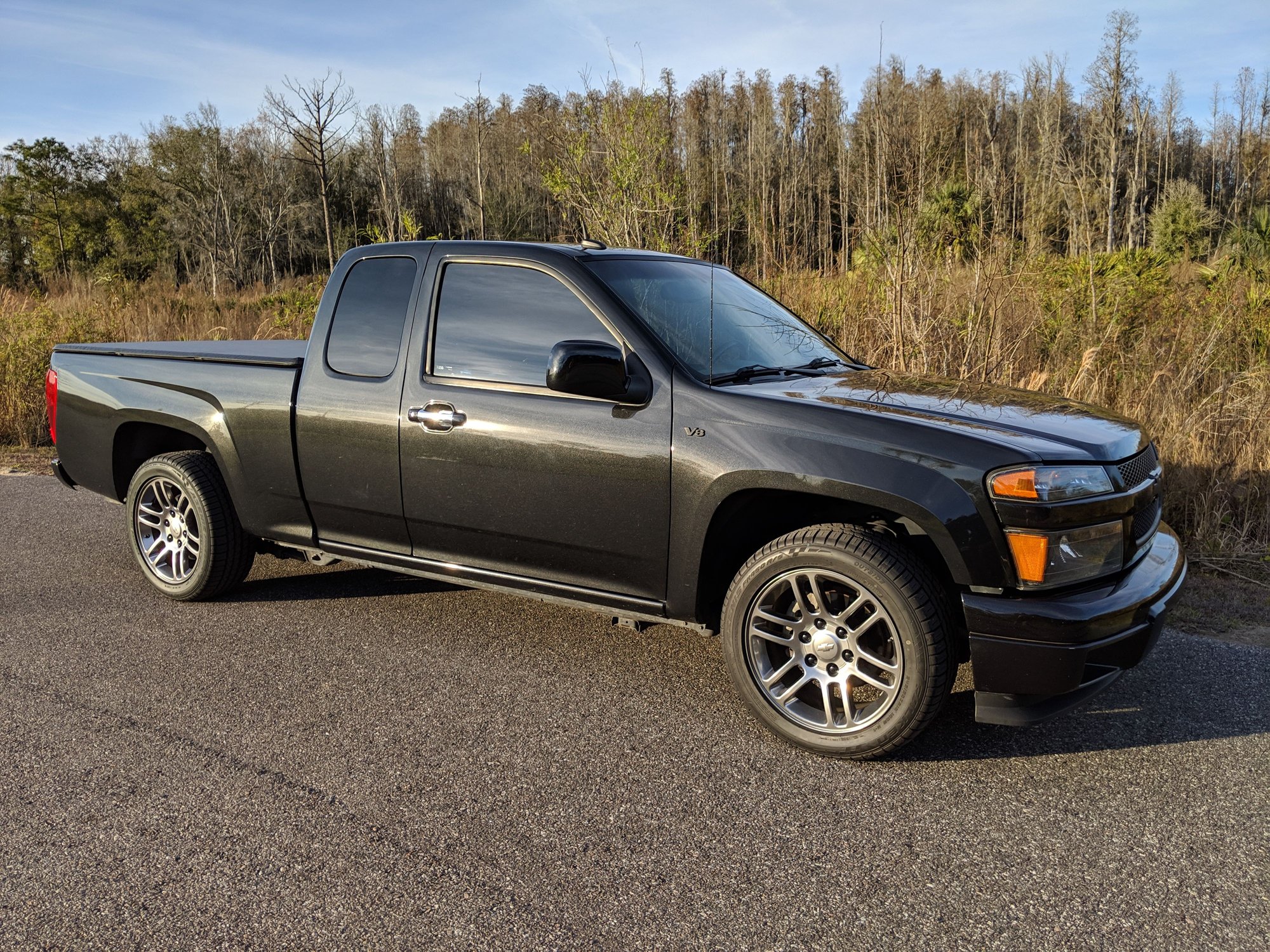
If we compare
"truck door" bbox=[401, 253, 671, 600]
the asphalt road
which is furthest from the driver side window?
the asphalt road

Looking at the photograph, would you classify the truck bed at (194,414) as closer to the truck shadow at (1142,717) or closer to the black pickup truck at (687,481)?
the black pickup truck at (687,481)

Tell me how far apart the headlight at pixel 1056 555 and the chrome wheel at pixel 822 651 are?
483 mm

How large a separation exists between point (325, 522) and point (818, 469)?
256 cm

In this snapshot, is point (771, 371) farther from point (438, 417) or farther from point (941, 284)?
point (941, 284)

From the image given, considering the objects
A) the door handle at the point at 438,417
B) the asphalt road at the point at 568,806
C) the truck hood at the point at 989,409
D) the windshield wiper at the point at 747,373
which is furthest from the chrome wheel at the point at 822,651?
the door handle at the point at 438,417

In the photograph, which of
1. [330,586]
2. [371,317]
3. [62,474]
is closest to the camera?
[371,317]

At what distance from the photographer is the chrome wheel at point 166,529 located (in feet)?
16.6

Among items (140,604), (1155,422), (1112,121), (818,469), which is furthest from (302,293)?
(1112,121)

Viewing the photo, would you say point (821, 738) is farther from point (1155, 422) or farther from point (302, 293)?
point (302, 293)

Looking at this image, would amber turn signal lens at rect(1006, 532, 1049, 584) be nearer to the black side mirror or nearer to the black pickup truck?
the black pickup truck

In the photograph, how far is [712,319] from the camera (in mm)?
3984

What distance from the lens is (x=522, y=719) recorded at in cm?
358

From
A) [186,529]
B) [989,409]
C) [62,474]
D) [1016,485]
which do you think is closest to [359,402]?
[186,529]

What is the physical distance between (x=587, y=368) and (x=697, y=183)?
7971mm
